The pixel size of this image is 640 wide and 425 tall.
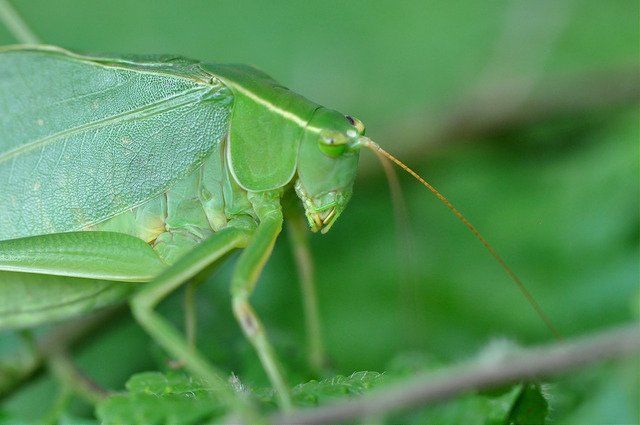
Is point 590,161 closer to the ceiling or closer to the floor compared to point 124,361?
closer to the ceiling

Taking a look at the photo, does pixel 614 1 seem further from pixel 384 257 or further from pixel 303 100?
pixel 303 100

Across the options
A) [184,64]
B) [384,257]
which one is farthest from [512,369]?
[384,257]

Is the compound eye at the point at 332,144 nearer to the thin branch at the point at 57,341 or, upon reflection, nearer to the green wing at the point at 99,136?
the green wing at the point at 99,136

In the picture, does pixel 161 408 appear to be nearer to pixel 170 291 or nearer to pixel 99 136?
pixel 170 291

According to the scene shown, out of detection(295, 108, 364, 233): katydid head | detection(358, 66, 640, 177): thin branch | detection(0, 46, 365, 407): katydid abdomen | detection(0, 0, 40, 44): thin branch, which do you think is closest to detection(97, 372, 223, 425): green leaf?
detection(0, 46, 365, 407): katydid abdomen

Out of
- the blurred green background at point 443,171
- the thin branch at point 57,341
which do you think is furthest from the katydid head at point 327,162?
the thin branch at point 57,341

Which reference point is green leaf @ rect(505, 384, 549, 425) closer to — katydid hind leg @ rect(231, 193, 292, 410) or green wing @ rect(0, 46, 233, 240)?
katydid hind leg @ rect(231, 193, 292, 410)

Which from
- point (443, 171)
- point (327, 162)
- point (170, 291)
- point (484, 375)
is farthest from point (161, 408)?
point (443, 171)
